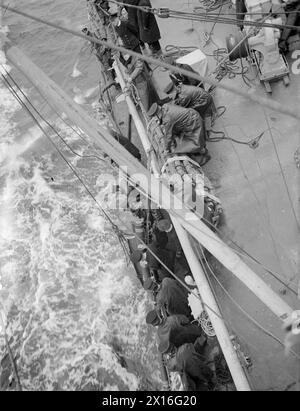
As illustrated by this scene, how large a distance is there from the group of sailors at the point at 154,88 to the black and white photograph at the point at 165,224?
0.04m

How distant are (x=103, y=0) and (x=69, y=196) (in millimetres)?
6190

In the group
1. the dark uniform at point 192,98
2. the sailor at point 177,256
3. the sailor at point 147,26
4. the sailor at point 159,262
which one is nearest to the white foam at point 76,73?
the sailor at point 147,26

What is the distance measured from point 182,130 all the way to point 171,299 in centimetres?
390

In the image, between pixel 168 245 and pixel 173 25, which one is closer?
pixel 168 245

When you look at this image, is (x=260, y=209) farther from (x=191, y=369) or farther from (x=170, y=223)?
(x=191, y=369)

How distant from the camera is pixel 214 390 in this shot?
7223 mm

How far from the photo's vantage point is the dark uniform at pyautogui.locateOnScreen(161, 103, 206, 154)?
959 centimetres

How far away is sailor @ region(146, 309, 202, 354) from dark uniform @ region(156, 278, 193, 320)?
0.70ft

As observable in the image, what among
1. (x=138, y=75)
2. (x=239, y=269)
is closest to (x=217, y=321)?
(x=239, y=269)

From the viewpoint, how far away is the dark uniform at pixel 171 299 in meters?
7.81

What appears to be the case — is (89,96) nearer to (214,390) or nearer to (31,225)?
(31,225)

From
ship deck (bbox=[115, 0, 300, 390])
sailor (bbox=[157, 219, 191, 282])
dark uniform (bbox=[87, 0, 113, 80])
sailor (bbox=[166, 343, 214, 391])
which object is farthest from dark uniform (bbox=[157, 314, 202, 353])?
dark uniform (bbox=[87, 0, 113, 80])

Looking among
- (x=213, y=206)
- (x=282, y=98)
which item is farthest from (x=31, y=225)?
(x=282, y=98)

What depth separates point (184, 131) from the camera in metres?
9.87
